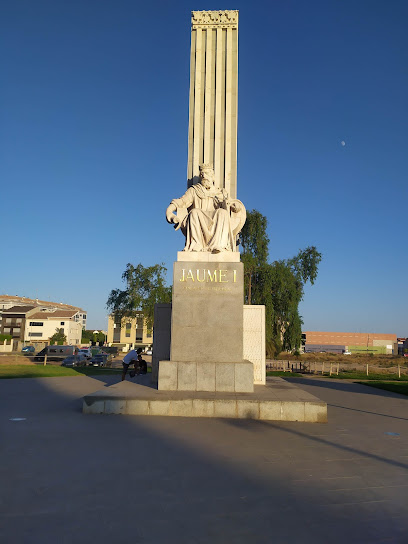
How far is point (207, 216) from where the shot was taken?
31.5ft

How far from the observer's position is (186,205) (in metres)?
9.98

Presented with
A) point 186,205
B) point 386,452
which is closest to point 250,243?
point 186,205

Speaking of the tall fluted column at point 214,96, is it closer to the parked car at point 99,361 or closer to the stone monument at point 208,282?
the stone monument at point 208,282

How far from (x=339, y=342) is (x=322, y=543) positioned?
113m

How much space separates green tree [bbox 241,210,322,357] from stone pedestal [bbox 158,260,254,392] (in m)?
18.2

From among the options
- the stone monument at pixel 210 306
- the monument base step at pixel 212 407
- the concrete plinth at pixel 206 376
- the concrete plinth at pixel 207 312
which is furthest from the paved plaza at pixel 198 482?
the concrete plinth at pixel 207 312

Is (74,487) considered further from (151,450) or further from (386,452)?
(386,452)

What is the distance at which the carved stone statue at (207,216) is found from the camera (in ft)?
30.1

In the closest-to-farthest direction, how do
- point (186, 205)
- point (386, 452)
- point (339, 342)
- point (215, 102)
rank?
point (386, 452)
point (186, 205)
point (215, 102)
point (339, 342)

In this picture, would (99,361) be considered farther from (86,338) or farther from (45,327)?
(86,338)

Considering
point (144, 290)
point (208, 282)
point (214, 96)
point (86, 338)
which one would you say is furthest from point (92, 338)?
point (208, 282)

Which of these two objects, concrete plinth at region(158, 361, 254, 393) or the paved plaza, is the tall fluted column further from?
the paved plaza

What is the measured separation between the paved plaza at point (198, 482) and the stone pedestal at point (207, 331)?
133 centimetres

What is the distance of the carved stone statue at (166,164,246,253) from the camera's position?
919 centimetres
